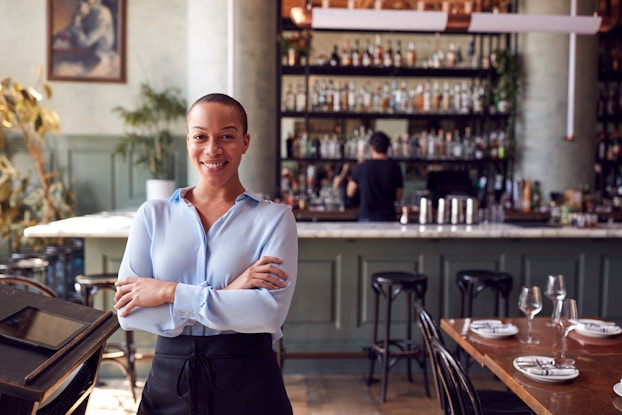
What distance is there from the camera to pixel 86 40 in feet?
27.2

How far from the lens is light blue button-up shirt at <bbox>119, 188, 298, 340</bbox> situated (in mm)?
1625

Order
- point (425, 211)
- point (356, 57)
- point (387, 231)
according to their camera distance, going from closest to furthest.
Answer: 1. point (387, 231)
2. point (425, 211)
3. point (356, 57)

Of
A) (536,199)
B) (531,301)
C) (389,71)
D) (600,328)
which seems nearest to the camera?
(531,301)

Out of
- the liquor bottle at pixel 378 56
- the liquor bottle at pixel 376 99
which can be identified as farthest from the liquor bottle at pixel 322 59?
the liquor bottle at pixel 376 99

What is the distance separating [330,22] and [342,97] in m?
3.17

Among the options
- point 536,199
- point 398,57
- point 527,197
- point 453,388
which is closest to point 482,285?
point 453,388

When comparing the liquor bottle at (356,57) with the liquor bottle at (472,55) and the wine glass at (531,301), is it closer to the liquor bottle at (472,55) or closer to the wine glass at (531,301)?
the liquor bottle at (472,55)

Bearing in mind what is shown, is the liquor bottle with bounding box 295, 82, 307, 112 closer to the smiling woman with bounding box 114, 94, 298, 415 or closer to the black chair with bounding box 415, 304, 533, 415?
the black chair with bounding box 415, 304, 533, 415

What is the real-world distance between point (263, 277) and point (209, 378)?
0.29 meters

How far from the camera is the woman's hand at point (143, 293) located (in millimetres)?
1649

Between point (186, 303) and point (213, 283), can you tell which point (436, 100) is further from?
point (186, 303)

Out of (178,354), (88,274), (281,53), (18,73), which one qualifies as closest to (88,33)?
(18,73)

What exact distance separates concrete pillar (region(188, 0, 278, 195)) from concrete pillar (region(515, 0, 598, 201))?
300 centimetres

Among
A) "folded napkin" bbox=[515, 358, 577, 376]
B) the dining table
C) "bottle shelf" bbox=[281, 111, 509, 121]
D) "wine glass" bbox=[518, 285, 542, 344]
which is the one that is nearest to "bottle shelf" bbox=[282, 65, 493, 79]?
"bottle shelf" bbox=[281, 111, 509, 121]
